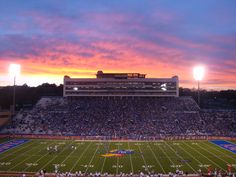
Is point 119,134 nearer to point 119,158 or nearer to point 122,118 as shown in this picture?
point 122,118

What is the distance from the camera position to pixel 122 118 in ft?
203

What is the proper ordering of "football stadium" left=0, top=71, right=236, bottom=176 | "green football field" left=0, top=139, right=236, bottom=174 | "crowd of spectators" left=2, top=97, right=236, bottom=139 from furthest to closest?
"crowd of spectators" left=2, top=97, right=236, bottom=139, "football stadium" left=0, top=71, right=236, bottom=176, "green football field" left=0, top=139, right=236, bottom=174

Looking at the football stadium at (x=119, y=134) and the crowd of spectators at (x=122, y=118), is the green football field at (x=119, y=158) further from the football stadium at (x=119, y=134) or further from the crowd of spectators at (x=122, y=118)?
the crowd of spectators at (x=122, y=118)

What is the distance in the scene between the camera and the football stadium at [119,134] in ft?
99.9

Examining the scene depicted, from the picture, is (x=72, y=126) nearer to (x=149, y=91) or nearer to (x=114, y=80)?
(x=114, y=80)

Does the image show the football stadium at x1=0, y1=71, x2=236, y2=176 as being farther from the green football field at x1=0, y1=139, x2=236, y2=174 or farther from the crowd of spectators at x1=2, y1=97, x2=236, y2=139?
the crowd of spectators at x1=2, y1=97, x2=236, y2=139

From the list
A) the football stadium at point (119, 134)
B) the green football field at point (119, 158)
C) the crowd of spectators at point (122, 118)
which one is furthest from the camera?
the crowd of spectators at point (122, 118)

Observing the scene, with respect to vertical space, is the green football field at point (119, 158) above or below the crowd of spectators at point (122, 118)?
below

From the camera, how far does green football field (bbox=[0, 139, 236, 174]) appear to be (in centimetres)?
2966

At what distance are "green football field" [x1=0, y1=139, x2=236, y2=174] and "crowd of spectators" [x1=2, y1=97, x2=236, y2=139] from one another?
9.39 metres

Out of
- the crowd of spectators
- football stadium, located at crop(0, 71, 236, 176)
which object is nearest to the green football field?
football stadium, located at crop(0, 71, 236, 176)

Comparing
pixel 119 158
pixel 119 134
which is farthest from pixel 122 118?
pixel 119 158

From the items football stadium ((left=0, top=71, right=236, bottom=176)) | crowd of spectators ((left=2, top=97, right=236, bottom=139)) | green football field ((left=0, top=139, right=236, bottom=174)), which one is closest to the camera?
green football field ((left=0, top=139, right=236, bottom=174))

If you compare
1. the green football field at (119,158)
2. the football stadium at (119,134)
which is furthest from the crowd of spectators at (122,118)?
the green football field at (119,158)
